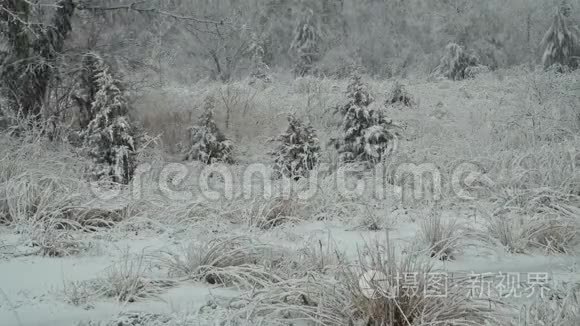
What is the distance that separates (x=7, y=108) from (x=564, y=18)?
1753cm

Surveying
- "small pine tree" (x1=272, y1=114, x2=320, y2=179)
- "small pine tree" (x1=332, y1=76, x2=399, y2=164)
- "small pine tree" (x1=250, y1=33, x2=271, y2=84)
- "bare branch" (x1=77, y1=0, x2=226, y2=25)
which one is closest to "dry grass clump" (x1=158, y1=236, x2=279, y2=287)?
"small pine tree" (x1=272, y1=114, x2=320, y2=179)

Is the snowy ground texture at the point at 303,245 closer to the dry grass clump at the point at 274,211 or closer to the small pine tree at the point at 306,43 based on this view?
the dry grass clump at the point at 274,211

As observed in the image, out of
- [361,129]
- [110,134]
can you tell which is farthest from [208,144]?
[361,129]

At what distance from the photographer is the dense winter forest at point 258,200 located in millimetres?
2199

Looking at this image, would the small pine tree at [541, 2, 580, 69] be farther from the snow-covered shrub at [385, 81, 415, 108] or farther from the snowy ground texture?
the snowy ground texture

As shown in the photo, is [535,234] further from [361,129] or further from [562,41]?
[562,41]

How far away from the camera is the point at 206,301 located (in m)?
2.38

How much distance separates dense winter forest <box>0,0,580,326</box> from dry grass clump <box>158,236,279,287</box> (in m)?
0.01

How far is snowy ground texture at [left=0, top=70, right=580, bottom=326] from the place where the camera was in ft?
6.97

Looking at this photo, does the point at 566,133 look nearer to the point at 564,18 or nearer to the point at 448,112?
the point at 448,112

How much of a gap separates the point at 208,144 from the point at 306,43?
18.0 meters

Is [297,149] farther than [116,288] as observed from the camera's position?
Yes

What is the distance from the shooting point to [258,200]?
4.05m

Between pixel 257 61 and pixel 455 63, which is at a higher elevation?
pixel 257 61
